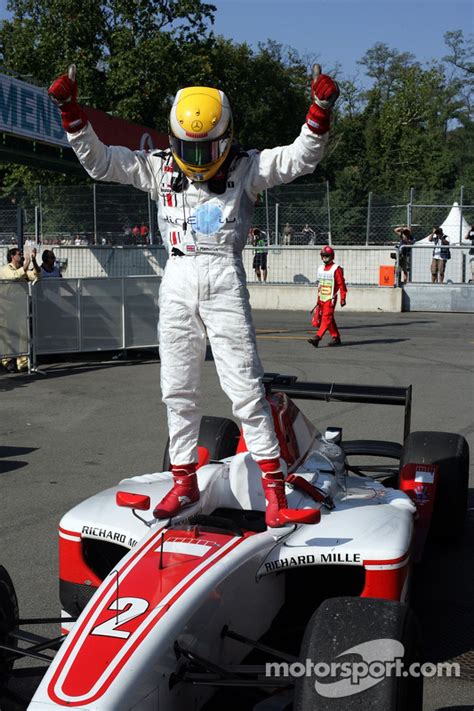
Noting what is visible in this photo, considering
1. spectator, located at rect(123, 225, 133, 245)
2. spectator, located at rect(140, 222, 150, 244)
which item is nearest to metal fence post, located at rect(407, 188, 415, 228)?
spectator, located at rect(140, 222, 150, 244)

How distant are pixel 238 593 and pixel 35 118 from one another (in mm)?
14165

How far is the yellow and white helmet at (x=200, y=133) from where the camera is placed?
4254 millimetres

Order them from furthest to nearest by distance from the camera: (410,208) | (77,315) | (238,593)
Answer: (410,208), (77,315), (238,593)

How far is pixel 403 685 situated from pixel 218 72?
4853cm

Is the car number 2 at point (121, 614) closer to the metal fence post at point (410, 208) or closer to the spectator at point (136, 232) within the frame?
the spectator at point (136, 232)

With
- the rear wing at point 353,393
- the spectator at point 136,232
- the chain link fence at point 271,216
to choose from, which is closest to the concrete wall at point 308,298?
the chain link fence at point 271,216

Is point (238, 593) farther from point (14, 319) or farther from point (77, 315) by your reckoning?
point (77, 315)

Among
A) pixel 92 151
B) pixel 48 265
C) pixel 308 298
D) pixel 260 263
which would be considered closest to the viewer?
pixel 92 151

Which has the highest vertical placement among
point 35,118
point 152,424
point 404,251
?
point 35,118

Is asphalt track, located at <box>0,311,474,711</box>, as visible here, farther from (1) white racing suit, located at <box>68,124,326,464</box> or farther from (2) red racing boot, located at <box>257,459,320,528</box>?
(1) white racing suit, located at <box>68,124,326,464</box>

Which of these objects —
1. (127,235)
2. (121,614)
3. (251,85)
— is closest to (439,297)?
(127,235)

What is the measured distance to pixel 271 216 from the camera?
1053 inches

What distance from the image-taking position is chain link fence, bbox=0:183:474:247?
70.6 feet

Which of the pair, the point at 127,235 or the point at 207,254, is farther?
the point at 127,235
